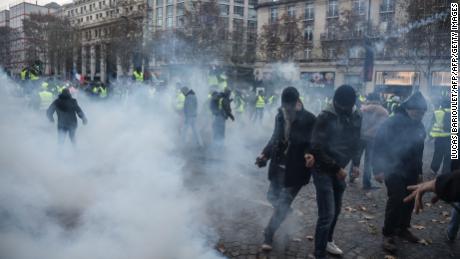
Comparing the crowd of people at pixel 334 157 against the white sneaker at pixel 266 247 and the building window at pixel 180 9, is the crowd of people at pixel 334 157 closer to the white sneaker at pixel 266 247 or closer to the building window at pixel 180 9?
the white sneaker at pixel 266 247

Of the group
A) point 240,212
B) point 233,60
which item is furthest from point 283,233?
point 233,60

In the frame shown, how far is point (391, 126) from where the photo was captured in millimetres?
3971

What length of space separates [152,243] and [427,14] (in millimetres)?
14686

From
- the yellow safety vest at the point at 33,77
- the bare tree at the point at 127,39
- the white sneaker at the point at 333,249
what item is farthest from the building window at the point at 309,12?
the white sneaker at the point at 333,249

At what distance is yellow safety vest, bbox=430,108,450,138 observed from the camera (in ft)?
21.8

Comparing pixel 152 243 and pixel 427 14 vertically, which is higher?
pixel 427 14

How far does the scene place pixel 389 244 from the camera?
12.6ft

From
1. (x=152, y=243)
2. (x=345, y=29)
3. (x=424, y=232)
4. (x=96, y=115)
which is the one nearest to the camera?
(x=152, y=243)

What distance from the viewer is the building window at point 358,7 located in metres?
20.1

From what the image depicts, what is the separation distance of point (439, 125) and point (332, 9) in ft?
84.5

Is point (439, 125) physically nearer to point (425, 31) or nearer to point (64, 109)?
point (64, 109)

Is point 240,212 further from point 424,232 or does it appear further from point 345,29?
point 345,29

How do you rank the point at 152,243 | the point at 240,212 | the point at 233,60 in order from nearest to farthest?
1. the point at 152,243
2. the point at 240,212
3. the point at 233,60

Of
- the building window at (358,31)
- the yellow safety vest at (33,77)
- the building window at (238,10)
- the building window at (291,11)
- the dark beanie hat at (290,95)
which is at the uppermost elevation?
the building window at (238,10)
